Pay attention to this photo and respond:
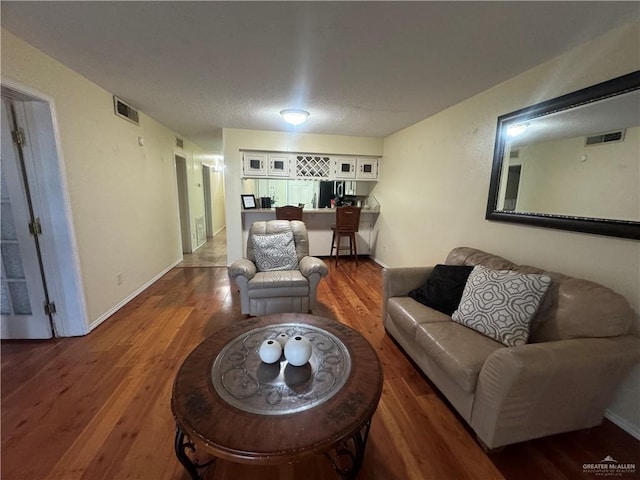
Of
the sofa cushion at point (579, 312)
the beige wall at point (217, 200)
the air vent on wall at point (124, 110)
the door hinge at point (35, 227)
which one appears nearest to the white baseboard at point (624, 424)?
the sofa cushion at point (579, 312)

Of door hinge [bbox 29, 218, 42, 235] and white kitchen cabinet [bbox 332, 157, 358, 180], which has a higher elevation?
white kitchen cabinet [bbox 332, 157, 358, 180]

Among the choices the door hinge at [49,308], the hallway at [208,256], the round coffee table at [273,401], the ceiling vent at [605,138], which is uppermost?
the ceiling vent at [605,138]

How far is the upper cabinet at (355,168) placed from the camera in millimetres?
4656

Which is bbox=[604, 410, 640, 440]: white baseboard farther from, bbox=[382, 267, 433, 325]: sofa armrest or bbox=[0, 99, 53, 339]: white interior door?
bbox=[0, 99, 53, 339]: white interior door

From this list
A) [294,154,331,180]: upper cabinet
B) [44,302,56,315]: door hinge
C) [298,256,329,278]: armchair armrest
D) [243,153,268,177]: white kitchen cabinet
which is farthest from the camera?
[294,154,331,180]: upper cabinet

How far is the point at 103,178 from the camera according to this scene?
101 inches

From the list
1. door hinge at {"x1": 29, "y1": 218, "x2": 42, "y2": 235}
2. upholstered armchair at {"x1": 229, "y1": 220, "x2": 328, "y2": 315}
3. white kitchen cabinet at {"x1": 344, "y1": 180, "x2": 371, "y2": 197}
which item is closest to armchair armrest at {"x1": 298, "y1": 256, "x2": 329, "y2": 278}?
upholstered armchair at {"x1": 229, "y1": 220, "x2": 328, "y2": 315}

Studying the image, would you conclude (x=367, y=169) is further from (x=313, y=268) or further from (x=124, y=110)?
(x=124, y=110)

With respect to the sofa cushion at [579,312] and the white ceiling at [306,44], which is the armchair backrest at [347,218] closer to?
the white ceiling at [306,44]

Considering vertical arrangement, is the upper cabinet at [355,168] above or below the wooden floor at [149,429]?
above

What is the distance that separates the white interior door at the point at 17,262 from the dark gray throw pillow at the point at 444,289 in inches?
121

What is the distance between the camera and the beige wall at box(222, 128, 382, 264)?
4105 mm

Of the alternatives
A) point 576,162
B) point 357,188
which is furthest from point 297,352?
point 357,188

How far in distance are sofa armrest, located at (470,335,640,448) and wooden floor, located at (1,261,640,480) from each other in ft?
0.50
